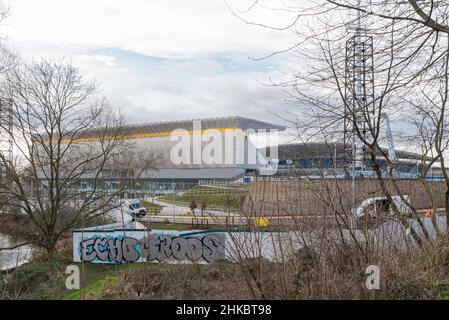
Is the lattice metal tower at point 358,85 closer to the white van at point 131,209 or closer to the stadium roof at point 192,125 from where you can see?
the white van at point 131,209

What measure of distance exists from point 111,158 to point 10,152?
525 centimetres

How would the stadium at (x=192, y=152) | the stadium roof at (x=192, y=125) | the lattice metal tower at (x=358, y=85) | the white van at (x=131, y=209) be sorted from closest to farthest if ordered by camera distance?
the lattice metal tower at (x=358, y=85) < the white van at (x=131, y=209) < the stadium at (x=192, y=152) < the stadium roof at (x=192, y=125)

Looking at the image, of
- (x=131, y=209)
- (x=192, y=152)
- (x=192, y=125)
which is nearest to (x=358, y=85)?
(x=131, y=209)

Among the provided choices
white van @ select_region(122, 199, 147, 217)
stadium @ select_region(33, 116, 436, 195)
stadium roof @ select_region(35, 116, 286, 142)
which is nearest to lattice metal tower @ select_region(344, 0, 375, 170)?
white van @ select_region(122, 199, 147, 217)

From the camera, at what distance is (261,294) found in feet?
12.5

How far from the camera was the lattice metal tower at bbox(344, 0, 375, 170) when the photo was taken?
205 inches

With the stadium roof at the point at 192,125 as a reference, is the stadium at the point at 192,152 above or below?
below

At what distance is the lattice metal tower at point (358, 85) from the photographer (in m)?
5.20

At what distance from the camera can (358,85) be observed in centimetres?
573

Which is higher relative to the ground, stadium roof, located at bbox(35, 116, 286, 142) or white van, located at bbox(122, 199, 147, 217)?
stadium roof, located at bbox(35, 116, 286, 142)

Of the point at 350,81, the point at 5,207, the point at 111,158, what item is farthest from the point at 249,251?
the point at 111,158

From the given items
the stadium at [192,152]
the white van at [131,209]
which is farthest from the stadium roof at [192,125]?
the white van at [131,209]

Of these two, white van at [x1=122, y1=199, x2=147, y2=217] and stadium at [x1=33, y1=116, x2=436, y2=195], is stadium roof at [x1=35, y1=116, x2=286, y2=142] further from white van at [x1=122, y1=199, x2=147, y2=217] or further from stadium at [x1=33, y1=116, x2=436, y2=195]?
white van at [x1=122, y1=199, x2=147, y2=217]

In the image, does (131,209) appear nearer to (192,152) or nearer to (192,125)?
(192,152)
